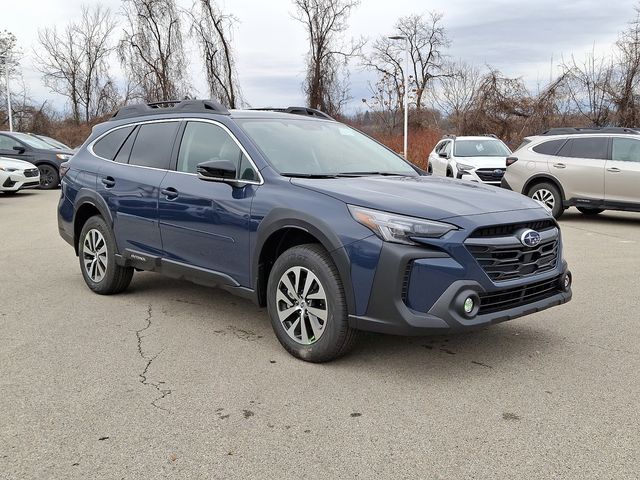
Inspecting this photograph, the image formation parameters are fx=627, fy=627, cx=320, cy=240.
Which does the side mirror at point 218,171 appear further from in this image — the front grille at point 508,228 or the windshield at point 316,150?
the front grille at point 508,228

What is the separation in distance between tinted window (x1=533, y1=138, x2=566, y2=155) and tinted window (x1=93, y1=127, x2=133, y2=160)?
8.82 metres

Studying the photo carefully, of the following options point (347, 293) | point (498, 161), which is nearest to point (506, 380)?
point (347, 293)

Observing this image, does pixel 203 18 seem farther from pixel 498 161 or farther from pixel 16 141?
pixel 498 161

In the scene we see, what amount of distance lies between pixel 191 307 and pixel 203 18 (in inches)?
1127

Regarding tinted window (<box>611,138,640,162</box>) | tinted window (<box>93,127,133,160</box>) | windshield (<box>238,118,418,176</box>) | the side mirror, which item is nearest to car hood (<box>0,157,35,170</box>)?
tinted window (<box>93,127,133,160</box>)

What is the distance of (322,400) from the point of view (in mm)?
3598

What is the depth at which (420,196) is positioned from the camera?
13.3 feet

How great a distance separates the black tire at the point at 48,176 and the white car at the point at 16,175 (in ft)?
5.47

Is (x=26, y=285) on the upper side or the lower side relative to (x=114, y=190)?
lower

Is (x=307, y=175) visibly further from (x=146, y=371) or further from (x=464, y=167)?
(x=464, y=167)

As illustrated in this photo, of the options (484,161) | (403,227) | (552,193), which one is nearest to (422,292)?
(403,227)

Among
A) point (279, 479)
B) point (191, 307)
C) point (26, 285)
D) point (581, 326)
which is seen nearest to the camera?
point (279, 479)

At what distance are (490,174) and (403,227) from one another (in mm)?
11901

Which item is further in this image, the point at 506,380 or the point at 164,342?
the point at 164,342
